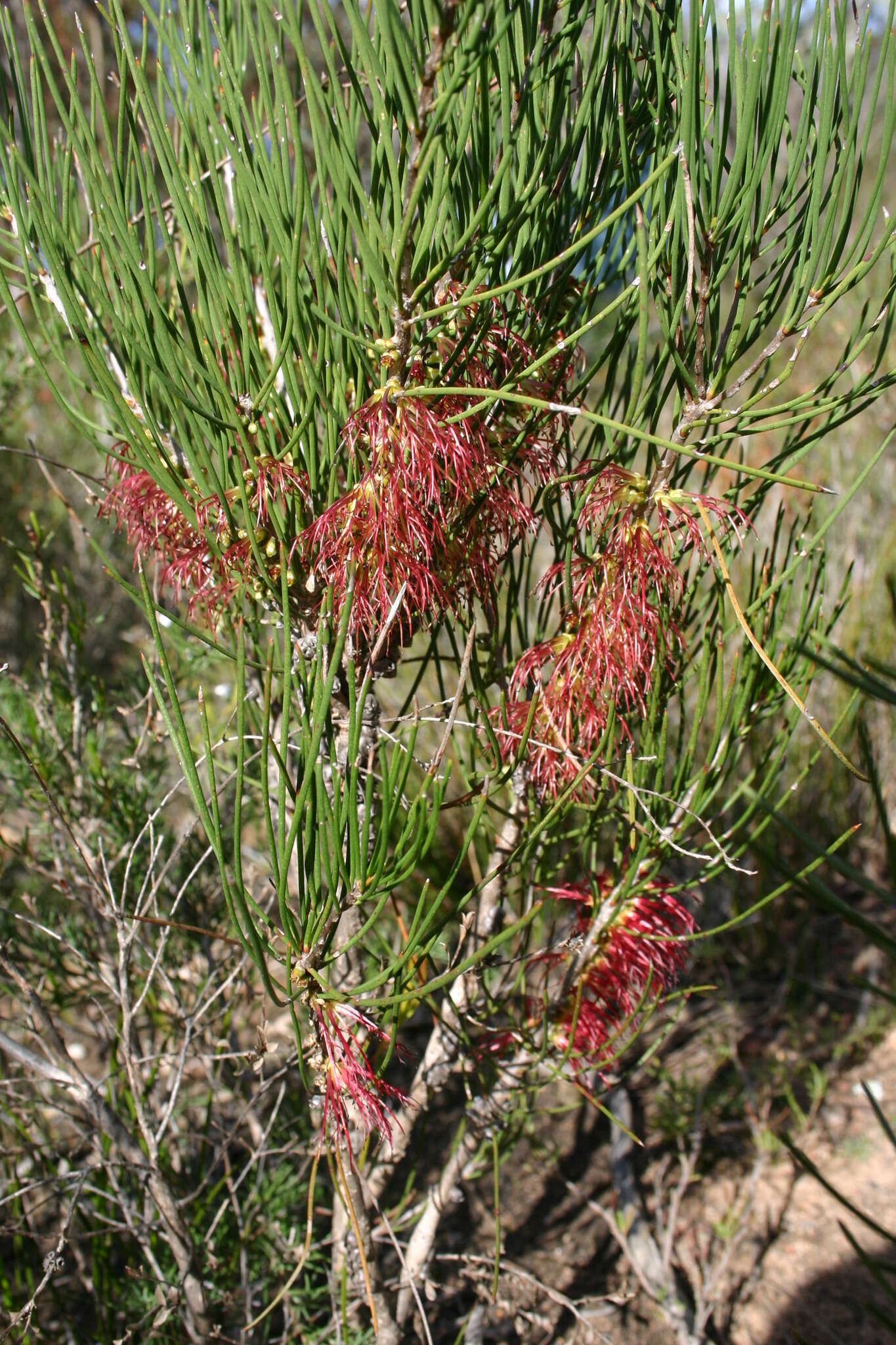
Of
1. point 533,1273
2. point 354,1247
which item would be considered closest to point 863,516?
A: point 533,1273

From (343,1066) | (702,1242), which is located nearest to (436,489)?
(343,1066)

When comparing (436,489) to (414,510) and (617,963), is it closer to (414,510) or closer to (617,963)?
(414,510)

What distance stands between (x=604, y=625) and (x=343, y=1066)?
1.46 ft

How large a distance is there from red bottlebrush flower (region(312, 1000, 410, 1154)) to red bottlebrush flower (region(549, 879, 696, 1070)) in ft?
0.83

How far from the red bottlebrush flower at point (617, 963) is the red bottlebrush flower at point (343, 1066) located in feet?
0.83

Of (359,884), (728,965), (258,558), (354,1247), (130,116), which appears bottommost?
(728,965)

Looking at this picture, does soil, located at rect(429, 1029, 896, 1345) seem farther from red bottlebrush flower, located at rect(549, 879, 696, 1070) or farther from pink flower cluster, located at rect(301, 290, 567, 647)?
pink flower cluster, located at rect(301, 290, 567, 647)

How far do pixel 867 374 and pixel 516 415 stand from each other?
0.30 m

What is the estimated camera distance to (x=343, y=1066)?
780mm

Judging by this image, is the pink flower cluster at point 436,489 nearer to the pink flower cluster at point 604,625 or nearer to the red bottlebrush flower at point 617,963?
the pink flower cluster at point 604,625

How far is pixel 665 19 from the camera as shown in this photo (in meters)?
0.74

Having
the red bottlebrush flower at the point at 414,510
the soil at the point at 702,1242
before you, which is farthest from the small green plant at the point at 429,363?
the soil at the point at 702,1242

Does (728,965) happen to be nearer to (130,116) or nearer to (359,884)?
(359,884)

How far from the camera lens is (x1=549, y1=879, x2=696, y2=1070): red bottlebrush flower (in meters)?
1.00
